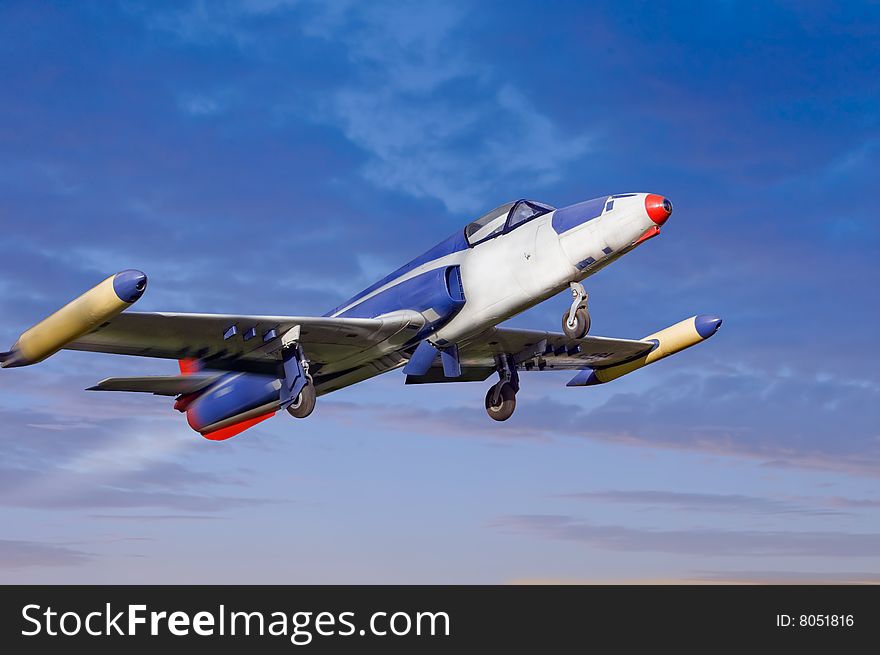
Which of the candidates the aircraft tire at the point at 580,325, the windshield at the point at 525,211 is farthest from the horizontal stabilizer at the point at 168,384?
the aircraft tire at the point at 580,325

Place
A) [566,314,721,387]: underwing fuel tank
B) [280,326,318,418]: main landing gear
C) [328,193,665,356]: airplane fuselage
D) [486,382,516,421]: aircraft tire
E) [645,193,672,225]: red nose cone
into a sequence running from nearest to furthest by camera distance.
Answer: [645,193,672,225]: red nose cone → [328,193,665,356]: airplane fuselage → [280,326,318,418]: main landing gear → [486,382,516,421]: aircraft tire → [566,314,721,387]: underwing fuel tank

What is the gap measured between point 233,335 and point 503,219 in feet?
25.4

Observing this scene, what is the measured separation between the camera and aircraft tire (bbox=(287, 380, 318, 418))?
25.9 metres

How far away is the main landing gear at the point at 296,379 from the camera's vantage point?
25875mm

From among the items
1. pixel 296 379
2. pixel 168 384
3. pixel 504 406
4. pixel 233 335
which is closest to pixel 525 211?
pixel 296 379

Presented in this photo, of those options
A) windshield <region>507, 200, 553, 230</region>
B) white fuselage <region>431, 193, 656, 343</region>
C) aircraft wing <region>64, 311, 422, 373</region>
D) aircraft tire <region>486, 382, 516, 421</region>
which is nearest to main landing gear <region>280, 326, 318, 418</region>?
aircraft wing <region>64, 311, 422, 373</region>

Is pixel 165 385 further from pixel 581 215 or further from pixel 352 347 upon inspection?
pixel 581 215

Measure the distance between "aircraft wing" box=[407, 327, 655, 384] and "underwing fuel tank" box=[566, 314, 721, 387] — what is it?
0.80 feet

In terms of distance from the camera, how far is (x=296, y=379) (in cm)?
2591

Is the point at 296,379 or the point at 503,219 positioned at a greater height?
the point at 503,219

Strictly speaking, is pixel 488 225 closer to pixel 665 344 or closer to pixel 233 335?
pixel 233 335

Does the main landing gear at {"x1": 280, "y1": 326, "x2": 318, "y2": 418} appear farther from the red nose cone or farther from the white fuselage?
the red nose cone

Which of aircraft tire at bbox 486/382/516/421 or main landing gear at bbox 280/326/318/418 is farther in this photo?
aircraft tire at bbox 486/382/516/421

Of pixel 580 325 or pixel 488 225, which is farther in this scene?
pixel 488 225
